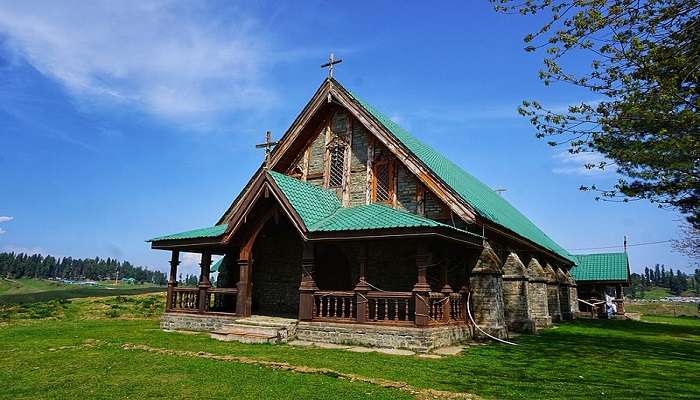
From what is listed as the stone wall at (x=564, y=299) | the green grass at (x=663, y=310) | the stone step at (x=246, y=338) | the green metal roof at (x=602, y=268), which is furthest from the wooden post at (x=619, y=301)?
the stone step at (x=246, y=338)

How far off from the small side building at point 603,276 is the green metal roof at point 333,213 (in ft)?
86.8

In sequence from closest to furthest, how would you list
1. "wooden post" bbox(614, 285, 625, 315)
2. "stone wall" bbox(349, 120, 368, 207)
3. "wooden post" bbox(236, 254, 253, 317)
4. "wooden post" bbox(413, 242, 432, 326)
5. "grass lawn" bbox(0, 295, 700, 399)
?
"grass lawn" bbox(0, 295, 700, 399) < "wooden post" bbox(413, 242, 432, 326) < "wooden post" bbox(236, 254, 253, 317) < "stone wall" bbox(349, 120, 368, 207) < "wooden post" bbox(614, 285, 625, 315)

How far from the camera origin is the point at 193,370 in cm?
950

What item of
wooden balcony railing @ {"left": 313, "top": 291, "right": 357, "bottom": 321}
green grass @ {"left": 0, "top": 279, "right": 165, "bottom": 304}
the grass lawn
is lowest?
green grass @ {"left": 0, "top": 279, "right": 165, "bottom": 304}

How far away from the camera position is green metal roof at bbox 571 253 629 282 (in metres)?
35.7

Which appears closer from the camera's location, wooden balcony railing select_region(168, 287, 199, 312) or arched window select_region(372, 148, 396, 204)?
arched window select_region(372, 148, 396, 204)

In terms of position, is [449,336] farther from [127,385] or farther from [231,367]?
[127,385]

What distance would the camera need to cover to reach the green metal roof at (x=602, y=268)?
3572cm

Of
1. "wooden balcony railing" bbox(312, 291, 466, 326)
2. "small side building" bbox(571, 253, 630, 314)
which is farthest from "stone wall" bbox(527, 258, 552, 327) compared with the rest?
"small side building" bbox(571, 253, 630, 314)

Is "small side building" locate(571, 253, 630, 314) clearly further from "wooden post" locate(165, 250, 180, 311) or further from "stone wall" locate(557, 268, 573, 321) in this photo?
"wooden post" locate(165, 250, 180, 311)

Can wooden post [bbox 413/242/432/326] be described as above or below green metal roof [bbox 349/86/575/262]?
below

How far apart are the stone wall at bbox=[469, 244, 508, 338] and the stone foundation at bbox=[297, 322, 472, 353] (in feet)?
2.62

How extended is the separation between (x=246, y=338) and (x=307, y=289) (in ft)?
7.69

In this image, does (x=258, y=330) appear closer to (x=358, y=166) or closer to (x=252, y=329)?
(x=252, y=329)
